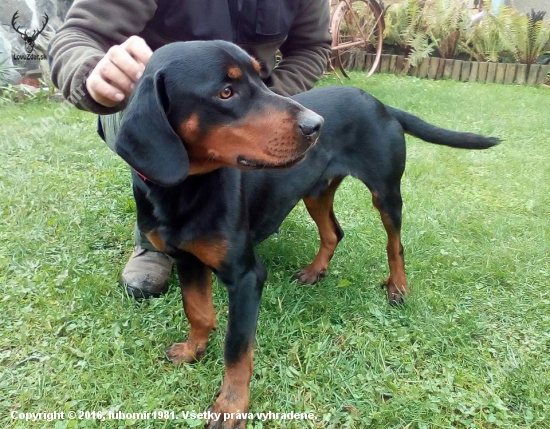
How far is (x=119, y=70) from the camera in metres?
1.94

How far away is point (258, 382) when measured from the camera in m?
2.23

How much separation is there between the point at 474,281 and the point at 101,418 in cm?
221

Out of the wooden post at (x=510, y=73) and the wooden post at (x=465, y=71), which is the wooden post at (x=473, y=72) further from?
the wooden post at (x=510, y=73)

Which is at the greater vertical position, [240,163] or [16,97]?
[240,163]

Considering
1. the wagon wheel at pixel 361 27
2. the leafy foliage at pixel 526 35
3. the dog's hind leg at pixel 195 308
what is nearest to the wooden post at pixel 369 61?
the wagon wheel at pixel 361 27

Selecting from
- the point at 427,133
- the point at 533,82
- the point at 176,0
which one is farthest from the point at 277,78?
the point at 533,82

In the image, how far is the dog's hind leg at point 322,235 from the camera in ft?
10.1

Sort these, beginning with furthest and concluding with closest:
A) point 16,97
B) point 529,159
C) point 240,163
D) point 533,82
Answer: point 533,82 → point 16,97 → point 529,159 → point 240,163

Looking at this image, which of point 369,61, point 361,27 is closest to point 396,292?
point 361,27

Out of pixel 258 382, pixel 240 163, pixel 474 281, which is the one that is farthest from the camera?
pixel 474 281

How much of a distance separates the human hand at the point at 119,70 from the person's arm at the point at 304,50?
1319mm

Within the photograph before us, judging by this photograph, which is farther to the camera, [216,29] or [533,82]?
[533,82]

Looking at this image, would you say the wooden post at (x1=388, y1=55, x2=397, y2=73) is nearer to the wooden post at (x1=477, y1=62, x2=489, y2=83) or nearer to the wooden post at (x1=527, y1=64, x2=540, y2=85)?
the wooden post at (x1=477, y1=62, x2=489, y2=83)

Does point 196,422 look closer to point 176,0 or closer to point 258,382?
point 258,382
